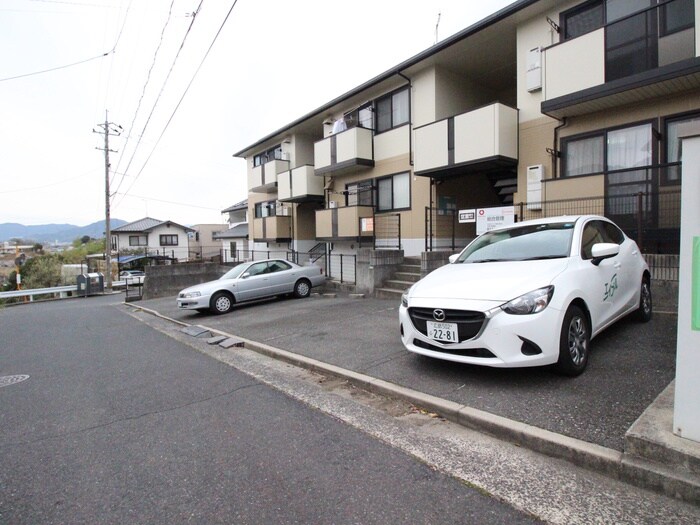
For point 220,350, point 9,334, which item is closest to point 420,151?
point 220,350

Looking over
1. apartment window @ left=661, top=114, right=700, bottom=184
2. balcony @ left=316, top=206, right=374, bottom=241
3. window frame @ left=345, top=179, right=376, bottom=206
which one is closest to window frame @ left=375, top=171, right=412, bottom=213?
window frame @ left=345, top=179, right=376, bottom=206

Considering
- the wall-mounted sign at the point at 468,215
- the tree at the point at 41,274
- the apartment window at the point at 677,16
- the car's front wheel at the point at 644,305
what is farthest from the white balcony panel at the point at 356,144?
the tree at the point at 41,274

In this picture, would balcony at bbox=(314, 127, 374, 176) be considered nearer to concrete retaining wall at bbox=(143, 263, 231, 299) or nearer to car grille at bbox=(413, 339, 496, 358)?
concrete retaining wall at bbox=(143, 263, 231, 299)

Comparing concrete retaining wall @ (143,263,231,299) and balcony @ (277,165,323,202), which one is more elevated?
balcony @ (277,165,323,202)

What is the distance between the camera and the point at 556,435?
291 cm

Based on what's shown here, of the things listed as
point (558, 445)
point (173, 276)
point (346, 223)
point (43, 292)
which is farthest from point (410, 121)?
point (43, 292)

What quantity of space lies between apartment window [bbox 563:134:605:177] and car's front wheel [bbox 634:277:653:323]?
346cm

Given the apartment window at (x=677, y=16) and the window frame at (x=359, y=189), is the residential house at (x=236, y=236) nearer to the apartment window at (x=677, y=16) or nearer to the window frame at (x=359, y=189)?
the window frame at (x=359, y=189)

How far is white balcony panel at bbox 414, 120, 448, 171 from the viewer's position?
11.1 meters

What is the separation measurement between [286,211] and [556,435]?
61.8 feet

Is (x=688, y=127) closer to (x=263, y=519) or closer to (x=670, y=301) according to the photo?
(x=263, y=519)

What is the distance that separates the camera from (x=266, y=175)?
69.2ft

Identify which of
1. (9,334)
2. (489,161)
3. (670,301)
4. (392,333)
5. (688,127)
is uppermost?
(489,161)

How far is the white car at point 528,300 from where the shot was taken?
12.1 feet
